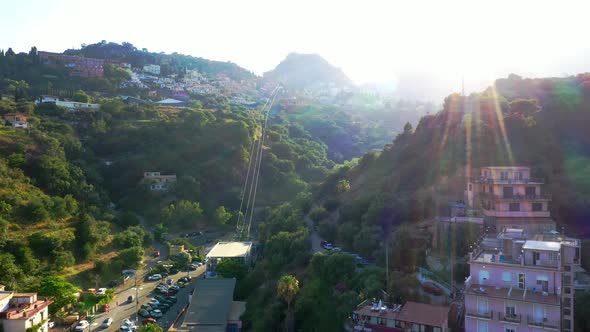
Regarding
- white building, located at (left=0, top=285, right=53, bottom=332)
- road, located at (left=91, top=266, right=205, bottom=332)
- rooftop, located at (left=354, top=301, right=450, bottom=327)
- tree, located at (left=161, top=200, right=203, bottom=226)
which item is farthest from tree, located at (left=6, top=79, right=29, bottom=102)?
rooftop, located at (left=354, top=301, right=450, bottom=327)

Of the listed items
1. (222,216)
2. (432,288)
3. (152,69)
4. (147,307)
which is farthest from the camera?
(152,69)

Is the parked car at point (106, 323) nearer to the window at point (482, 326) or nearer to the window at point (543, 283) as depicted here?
the window at point (482, 326)

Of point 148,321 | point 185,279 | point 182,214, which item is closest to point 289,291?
point 148,321

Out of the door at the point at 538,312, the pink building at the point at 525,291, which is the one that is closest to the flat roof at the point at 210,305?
the pink building at the point at 525,291

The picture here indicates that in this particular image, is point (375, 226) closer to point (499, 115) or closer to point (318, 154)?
point (499, 115)

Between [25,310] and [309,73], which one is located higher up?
[309,73]

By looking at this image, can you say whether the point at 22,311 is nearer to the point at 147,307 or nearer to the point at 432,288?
the point at 147,307
